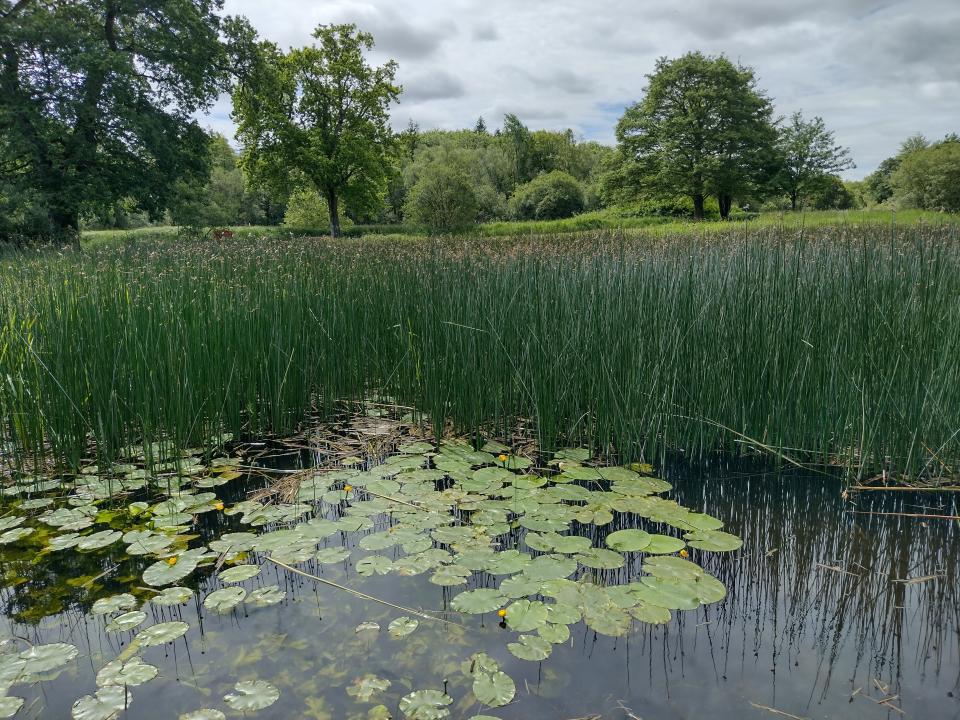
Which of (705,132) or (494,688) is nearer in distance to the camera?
(494,688)

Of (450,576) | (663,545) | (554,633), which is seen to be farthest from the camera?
(663,545)

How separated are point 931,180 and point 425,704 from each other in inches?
1344

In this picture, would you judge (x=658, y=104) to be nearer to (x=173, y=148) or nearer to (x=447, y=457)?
(x=173, y=148)

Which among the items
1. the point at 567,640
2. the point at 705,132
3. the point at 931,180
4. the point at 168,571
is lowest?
the point at 567,640

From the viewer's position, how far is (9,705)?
1.48m

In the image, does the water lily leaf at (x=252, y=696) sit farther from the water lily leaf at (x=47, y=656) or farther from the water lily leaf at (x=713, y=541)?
the water lily leaf at (x=713, y=541)

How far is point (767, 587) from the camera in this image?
1.97 m

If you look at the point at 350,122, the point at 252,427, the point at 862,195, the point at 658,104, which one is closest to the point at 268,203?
the point at 350,122

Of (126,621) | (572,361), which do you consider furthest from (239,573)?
(572,361)

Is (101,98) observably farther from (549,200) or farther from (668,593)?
(549,200)

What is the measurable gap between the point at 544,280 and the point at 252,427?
206 cm

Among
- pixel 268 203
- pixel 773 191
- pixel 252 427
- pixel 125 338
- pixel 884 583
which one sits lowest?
pixel 884 583

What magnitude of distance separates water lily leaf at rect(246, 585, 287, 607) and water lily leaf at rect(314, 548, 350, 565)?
19 cm

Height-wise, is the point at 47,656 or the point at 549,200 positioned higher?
the point at 549,200
